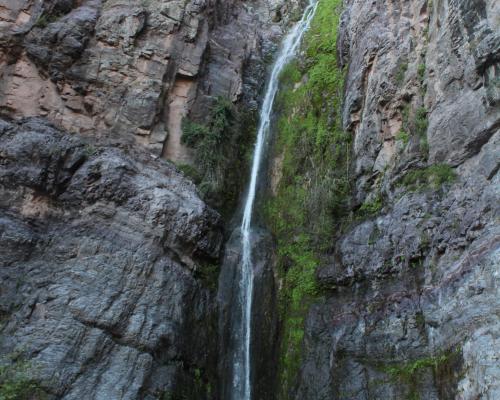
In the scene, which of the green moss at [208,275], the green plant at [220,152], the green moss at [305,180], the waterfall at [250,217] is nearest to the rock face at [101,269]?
the green moss at [208,275]

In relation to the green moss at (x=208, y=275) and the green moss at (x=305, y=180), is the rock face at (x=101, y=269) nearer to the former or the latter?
the green moss at (x=208, y=275)

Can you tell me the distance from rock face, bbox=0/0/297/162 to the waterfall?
1.68m

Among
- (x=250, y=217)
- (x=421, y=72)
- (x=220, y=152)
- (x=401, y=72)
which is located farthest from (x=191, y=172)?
(x=421, y=72)

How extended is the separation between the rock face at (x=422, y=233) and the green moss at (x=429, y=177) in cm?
3

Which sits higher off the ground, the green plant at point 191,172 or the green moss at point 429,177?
the green plant at point 191,172

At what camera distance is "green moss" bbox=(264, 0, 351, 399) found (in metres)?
13.0

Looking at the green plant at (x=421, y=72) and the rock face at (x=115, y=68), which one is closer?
the green plant at (x=421, y=72)

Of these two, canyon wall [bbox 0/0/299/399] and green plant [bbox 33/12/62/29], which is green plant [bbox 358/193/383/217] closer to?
canyon wall [bbox 0/0/299/399]

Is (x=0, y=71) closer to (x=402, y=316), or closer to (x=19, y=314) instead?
(x=19, y=314)

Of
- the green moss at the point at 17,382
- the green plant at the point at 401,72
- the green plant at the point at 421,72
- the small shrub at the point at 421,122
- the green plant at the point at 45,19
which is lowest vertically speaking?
the green moss at the point at 17,382

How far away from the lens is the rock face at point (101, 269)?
1064cm

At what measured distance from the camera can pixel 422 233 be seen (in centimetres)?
1059

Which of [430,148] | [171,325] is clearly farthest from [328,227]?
[171,325]

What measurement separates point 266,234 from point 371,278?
438 centimetres
